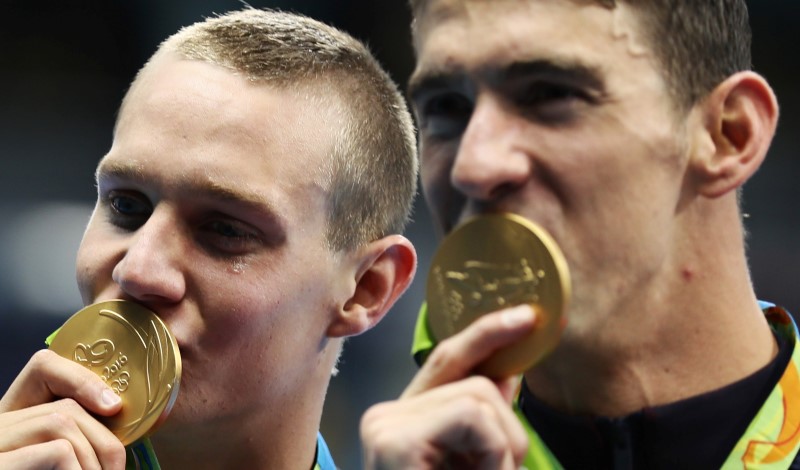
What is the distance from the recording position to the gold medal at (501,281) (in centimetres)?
163

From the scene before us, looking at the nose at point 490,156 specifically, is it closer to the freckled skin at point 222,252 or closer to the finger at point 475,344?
the finger at point 475,344

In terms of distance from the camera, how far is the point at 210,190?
2498 mm

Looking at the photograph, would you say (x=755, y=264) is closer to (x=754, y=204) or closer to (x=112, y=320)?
(x=754, y=204)

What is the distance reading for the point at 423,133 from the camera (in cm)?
200

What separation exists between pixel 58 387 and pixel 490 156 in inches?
47.6

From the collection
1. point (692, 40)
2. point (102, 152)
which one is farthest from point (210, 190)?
point (102, 152)

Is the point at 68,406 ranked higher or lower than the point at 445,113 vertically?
lower

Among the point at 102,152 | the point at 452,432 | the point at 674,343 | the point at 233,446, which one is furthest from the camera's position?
the point at 102,152

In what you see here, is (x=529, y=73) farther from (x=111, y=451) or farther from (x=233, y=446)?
(x=233, y=446)

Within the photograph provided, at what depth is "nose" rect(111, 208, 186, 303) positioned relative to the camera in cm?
238

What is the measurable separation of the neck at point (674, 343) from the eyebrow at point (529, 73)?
354mm

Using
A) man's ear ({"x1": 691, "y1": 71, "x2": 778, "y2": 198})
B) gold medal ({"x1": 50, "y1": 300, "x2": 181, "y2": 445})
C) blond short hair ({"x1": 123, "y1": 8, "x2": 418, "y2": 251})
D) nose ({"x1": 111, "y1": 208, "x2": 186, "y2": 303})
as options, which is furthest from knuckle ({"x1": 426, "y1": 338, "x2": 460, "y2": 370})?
blond short hair ({"x1": 123, "y1": 8, "x2": 418, "y2": 251})

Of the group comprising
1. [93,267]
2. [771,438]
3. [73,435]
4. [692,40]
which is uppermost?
[692,40]

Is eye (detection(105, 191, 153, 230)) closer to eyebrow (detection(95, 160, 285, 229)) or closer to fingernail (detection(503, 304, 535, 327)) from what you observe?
eyebrow (detection(95, 160, 285, 229))
